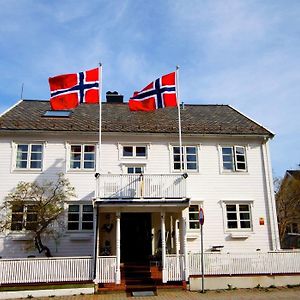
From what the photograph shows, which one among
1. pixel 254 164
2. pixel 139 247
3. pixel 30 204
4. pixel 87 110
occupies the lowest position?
pixel 139 247

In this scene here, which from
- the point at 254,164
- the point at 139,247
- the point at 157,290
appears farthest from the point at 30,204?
the point at 254,164

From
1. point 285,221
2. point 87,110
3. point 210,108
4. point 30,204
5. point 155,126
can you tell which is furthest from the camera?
point 285,221

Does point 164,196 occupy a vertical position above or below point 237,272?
above

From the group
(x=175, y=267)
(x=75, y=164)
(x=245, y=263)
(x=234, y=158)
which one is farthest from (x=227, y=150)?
(x=75, y=164)

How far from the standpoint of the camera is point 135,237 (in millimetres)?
18125

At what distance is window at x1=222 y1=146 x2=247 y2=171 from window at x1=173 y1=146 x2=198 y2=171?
1.67m

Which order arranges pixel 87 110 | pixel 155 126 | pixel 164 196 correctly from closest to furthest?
pixel 164 196
pixel 155 126
pixel 87 110

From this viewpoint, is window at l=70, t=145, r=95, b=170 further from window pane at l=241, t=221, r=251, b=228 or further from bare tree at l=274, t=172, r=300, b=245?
bare tree at l=274, t=172, r=300, b=245

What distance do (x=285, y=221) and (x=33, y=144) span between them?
71.4ft

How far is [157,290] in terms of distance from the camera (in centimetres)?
1462

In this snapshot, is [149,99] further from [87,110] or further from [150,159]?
[87,110]

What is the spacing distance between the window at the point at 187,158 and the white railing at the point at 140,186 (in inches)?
114

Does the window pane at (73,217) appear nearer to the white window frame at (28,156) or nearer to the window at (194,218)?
the white window frame at (28,156)

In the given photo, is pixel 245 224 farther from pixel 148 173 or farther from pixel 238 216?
pixel 148 173
